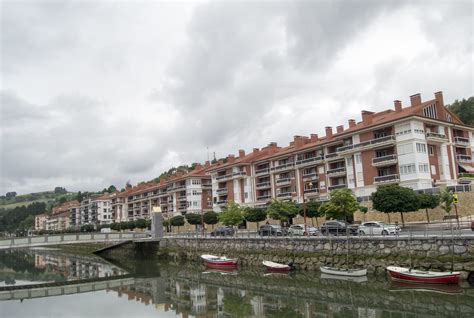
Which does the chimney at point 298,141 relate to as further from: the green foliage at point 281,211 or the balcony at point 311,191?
the green foliage at point 281,211

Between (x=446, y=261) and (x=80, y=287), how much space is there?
3195 cm

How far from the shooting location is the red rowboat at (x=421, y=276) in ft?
89.5

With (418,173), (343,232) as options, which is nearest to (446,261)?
(343,232)

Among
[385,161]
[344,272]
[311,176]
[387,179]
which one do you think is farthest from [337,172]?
[344,272]

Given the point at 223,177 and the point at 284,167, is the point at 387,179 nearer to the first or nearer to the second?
the point at 284,167

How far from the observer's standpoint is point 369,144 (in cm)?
5916

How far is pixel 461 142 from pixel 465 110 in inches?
1132

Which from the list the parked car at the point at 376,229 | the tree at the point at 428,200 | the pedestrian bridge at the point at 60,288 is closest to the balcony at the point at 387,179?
the tree at the point at 428,200

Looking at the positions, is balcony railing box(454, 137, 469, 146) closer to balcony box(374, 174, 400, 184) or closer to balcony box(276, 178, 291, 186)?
balcony box(374, 174, 400, 184)

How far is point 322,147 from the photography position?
6862 cm

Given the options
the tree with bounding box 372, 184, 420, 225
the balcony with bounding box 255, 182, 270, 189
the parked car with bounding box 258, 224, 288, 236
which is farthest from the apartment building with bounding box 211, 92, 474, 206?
the tree with bounding box 372, 184, 420, 225

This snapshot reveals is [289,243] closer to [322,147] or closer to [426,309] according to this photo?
[426,309]

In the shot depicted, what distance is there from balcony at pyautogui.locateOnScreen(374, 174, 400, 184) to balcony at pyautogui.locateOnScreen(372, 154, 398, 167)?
5.67 ft

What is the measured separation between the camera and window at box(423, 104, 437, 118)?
2347 inches
